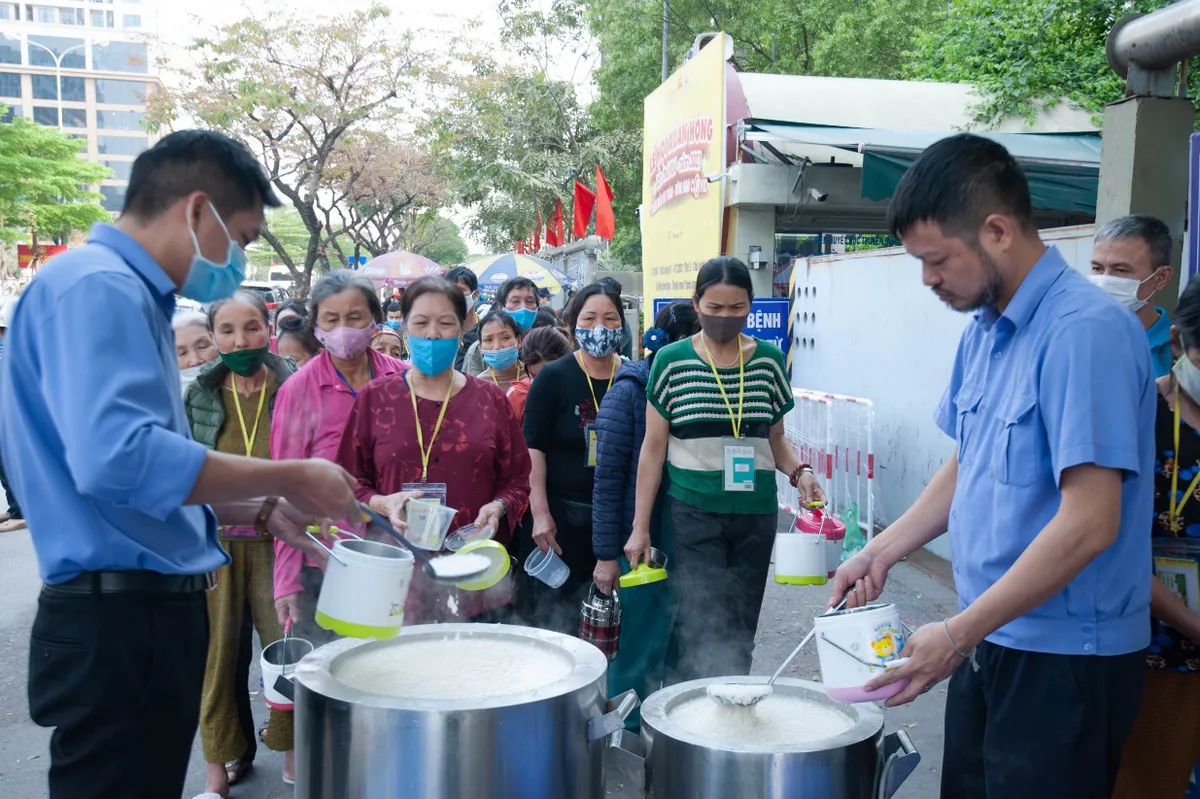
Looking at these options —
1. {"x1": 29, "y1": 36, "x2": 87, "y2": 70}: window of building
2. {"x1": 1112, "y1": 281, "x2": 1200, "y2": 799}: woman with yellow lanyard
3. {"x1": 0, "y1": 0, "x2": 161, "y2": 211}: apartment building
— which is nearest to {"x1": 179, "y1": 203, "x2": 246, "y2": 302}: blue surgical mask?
{"x1": 1112, "y1": 281, "x2": 1200, "y2": 799}: woman with yellow lanyard

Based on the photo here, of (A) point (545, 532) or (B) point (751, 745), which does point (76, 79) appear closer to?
(A) point (545, 532)

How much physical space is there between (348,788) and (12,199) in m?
32.7

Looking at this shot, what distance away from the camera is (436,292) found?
3646 millimetres

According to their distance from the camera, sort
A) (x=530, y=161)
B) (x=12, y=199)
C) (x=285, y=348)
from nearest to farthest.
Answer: (x=285, y=348) < (x=530, y=161) < (x=12, y=199)

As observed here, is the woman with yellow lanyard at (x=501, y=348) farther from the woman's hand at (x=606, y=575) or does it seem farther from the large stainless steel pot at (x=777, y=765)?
the large stainless steel pot at (x=777, y=765)

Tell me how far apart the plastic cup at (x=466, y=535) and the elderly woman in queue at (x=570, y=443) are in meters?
0.76

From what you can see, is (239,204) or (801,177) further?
(801,177)

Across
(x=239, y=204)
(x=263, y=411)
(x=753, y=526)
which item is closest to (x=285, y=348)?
(x=263, y=411)

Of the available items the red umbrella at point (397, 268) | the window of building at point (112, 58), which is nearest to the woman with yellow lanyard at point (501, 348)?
the red umbrella at point (397, 268)

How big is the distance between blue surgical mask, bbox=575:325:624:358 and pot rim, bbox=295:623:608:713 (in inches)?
68.6

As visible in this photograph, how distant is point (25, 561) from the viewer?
7.25 meters

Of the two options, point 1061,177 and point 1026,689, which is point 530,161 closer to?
point 1061,177

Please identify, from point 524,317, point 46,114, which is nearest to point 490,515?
point 524,317

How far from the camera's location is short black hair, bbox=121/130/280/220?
196cm
